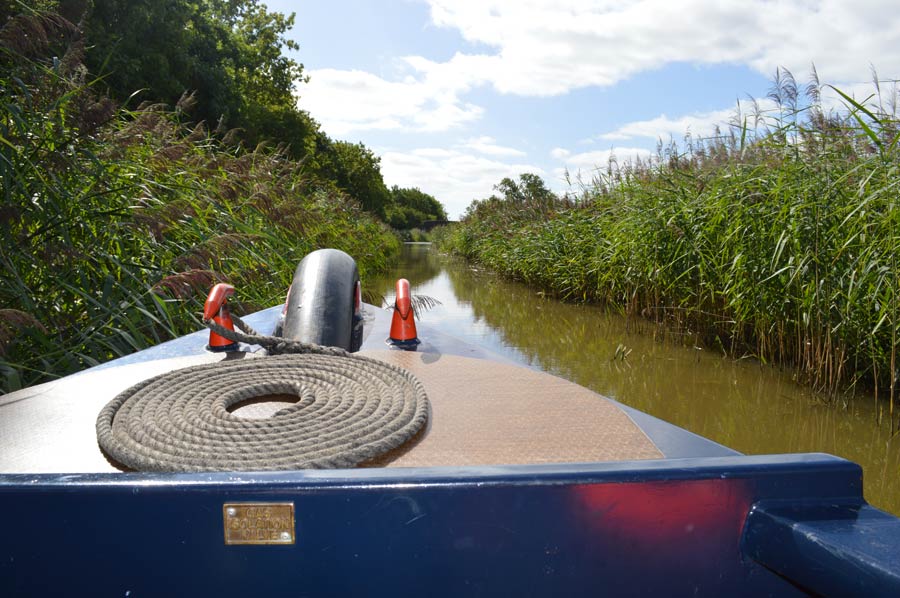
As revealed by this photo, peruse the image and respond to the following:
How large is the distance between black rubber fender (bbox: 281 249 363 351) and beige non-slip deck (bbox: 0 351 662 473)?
46cm

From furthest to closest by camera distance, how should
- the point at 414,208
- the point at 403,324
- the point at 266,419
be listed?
the point at 414,208 → the point at 403,324 → the point at 266,419

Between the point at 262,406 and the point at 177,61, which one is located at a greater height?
the point at 177,61

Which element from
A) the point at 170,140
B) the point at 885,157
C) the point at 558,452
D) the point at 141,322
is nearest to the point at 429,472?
the point at 558,452

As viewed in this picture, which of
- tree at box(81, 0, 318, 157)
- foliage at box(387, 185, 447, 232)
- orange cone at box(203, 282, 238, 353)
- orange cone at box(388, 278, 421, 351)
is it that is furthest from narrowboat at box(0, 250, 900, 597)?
foliage at box(387, 185, 447, 232)

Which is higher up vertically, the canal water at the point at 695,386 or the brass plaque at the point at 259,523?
the brass plaque at the point at 259,523

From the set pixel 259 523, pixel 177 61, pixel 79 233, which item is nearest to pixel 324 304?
pixel 259 523

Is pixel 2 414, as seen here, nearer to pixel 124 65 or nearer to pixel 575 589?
pixel 575 589

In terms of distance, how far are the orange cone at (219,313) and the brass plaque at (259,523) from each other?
1.20 metres

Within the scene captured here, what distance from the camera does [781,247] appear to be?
3.97m

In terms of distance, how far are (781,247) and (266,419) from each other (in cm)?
371

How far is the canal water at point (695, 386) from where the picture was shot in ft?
10.6

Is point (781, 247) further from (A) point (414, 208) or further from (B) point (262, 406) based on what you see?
A: (A) point (414, 208)

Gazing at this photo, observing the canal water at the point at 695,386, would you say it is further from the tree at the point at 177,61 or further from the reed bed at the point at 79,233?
the tree at the point at 177,61

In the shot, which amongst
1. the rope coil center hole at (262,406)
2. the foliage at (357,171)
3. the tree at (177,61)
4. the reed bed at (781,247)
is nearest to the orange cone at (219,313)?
the rope coil center hole at (262,406)
